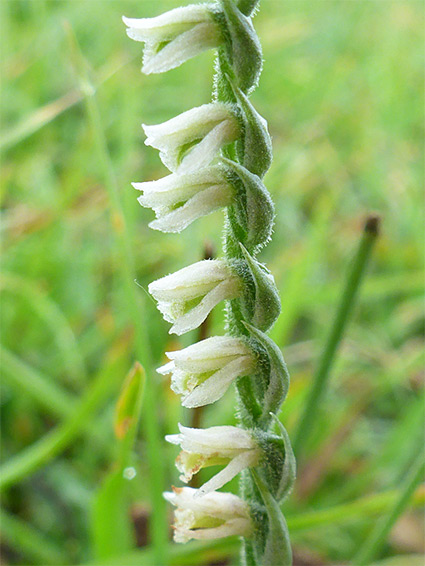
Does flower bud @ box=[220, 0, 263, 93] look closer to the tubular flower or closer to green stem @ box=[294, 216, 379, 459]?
the tubular flower

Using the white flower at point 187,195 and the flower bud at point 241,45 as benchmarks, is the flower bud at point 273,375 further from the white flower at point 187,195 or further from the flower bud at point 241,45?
the flower bud at point 241,45

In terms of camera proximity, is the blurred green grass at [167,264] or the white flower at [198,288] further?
the blurred green grass at [167,264]

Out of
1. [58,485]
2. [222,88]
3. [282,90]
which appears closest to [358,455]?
[58,485]

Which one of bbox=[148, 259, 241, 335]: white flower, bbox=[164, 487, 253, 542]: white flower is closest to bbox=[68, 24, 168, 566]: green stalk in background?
bbox=[164, 487, 253, 542]: white flower

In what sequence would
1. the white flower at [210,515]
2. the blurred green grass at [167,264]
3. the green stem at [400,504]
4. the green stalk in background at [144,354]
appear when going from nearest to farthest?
the white flower at [210,515]
the green stem at [400,504]
the green stalk in background at [144,354]
the blurred green grass at [167,264]

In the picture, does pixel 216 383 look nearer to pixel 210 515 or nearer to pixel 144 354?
pixel 210 515

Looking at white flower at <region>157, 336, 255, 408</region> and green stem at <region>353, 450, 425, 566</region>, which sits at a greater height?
white flower at <region>157, 336, 255, 408</region>

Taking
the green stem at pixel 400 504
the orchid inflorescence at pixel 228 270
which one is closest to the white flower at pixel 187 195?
the orchid inflorescence at pixel 228 270

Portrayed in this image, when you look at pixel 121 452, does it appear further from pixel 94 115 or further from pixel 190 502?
pixel 94 115
